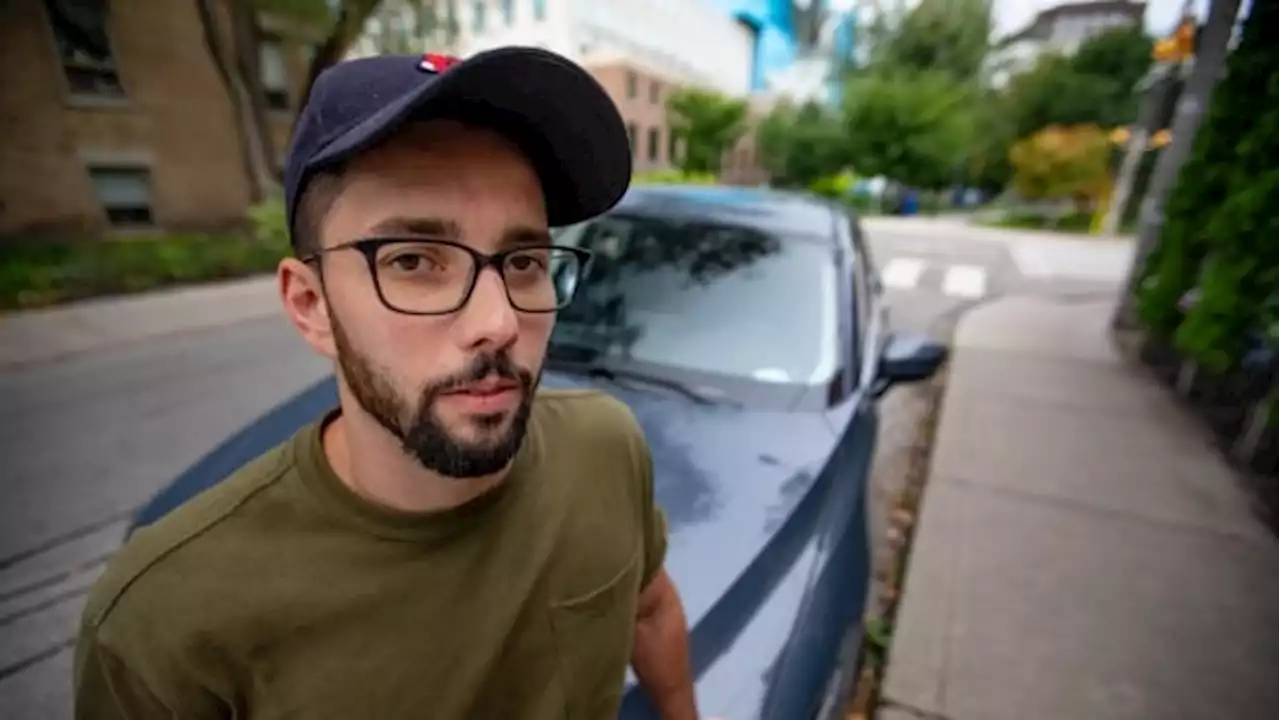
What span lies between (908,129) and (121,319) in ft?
96.1

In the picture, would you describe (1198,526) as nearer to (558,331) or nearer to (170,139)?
(558,331)

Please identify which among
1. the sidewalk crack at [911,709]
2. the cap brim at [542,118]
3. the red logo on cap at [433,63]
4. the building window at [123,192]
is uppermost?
the red logo on cap at [433,63]

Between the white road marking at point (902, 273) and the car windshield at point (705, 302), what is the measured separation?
789cm

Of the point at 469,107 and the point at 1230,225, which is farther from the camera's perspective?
the point at 1230,225

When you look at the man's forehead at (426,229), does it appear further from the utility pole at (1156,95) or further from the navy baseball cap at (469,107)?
the utility pole at (1156,95)

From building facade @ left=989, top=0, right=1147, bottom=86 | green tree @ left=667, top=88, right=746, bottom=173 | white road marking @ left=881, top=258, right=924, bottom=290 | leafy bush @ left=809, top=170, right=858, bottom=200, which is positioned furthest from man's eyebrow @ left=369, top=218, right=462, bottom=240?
building facade @ left=989, top=0, right=1147, bottom=86

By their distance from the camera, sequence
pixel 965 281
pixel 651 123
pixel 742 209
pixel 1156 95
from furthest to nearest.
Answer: pixel 651 123 < pixel 1156 95 < pixel 965 281 < pixel 742 209

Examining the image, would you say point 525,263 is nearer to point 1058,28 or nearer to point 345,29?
point 345,29

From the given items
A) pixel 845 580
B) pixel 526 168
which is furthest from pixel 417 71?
pixel 845 580

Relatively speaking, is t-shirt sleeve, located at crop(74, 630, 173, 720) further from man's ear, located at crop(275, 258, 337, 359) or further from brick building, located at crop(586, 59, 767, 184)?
brick building, located at crop(586, 59, 767, 184)

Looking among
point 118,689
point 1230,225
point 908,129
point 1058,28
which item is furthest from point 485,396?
point 1058,28

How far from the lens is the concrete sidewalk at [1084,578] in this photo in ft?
7.62

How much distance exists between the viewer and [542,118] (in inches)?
33.5

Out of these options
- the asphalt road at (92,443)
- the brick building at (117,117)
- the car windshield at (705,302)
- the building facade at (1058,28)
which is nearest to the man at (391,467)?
the car windshield at (705,302)
